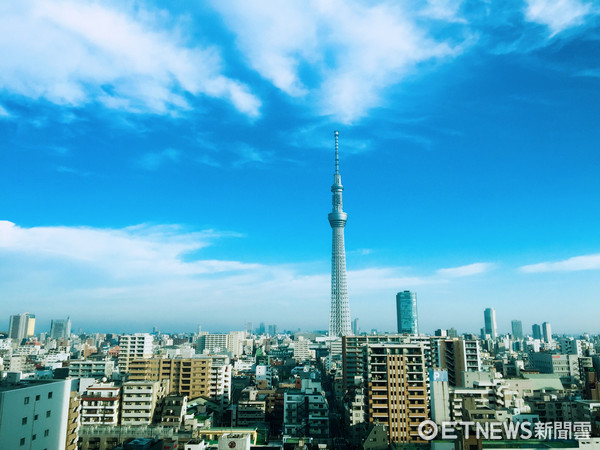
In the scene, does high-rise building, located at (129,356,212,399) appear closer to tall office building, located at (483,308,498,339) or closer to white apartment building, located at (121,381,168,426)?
white apartment building, located at (121,381,168,426)

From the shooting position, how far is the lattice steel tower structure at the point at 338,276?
8819 cm

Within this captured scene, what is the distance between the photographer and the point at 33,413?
1590 cm

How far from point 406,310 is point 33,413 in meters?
101

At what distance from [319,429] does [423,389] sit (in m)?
7.92

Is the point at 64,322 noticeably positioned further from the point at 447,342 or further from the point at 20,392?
the point at 20,392

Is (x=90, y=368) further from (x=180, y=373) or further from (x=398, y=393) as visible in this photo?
(x=398, y=393)

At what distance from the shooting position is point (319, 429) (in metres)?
31.6

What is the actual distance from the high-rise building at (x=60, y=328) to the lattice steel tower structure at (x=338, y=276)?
97805 millimetres

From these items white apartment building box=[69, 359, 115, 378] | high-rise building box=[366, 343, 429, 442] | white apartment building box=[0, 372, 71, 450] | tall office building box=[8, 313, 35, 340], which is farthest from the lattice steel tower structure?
tall office building box=[8, 313, 35, 340]

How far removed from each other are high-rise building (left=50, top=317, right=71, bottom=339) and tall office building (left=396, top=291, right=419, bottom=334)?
10343cm

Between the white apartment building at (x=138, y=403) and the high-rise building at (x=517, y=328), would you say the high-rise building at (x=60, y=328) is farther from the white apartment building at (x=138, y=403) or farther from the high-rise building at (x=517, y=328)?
the high-rise building at (x=517, y=328)

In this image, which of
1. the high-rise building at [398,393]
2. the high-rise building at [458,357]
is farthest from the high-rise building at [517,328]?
the high-rise building at [398,393]

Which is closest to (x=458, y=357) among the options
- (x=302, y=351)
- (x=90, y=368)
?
(x=90, y=368)

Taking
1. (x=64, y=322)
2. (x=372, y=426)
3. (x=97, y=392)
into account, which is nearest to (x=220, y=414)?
(x=97, y=392)
